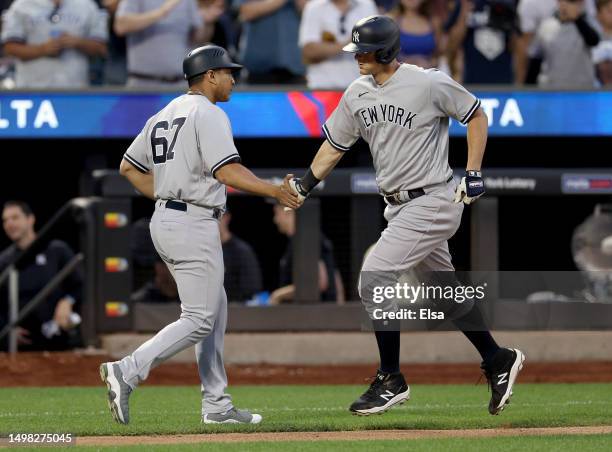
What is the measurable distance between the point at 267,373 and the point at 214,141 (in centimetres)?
520

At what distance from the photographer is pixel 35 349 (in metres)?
12.5

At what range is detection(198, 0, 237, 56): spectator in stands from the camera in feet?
41.1

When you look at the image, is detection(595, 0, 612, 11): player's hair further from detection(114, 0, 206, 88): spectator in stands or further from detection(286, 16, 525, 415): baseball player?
detection(286, 16, 525, 415): baseball player

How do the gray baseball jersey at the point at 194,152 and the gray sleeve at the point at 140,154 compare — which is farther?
the gray sleeve at the point at 140,154

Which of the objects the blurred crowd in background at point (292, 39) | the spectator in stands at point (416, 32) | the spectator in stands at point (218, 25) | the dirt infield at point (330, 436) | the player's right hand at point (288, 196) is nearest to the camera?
the dirt infield at point (330, 436)

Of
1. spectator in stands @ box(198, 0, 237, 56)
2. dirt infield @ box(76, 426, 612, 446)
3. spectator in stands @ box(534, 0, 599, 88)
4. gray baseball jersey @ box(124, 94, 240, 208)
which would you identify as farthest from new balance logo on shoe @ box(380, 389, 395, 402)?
spectator in stands @ box(198, 0, 237, 56)

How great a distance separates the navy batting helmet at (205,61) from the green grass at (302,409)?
172cm

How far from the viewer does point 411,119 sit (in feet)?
23.0

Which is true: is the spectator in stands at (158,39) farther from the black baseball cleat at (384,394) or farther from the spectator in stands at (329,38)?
the black baseball cleat at (384,394)

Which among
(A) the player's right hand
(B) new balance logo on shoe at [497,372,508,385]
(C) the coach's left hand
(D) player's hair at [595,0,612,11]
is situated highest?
(D) player's hair at [595,0,612,11]

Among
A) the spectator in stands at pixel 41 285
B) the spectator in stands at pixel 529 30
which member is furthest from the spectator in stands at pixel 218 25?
the spectator in stands at pixel 529 30

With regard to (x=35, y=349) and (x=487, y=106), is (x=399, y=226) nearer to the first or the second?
(x=487, y=106)

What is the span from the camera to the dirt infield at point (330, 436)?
6.24 metres

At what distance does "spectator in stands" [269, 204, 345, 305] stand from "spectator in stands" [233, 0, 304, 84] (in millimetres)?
1279
